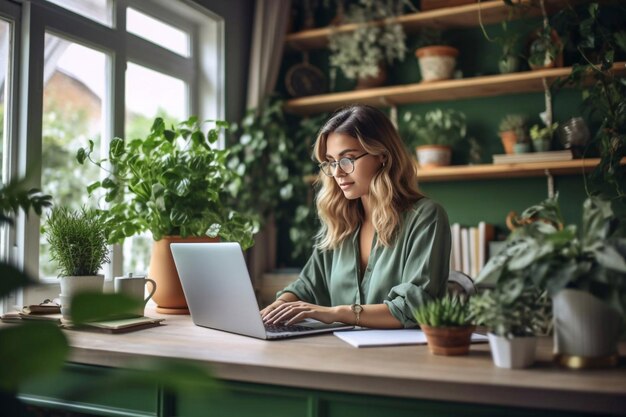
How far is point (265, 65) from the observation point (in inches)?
141

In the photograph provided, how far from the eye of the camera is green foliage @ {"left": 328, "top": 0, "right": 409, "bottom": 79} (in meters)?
3.39

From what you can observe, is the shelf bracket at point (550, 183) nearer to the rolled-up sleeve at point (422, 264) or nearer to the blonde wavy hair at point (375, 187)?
the blonde wavy hair at point (375, 187)

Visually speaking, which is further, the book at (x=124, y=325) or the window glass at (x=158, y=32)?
the window glass at (x=158, y=32)

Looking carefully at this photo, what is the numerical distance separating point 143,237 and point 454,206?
1.75m

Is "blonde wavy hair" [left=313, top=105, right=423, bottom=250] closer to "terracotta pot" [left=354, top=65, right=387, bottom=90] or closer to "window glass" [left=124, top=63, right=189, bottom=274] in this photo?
"window glass" [left=124, top=63, right=189, bottom=274]

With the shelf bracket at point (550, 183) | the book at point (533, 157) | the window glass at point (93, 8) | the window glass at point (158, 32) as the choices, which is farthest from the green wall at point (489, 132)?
the window glass at point (93, 8)

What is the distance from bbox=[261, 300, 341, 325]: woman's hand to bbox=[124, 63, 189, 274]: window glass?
1.45m

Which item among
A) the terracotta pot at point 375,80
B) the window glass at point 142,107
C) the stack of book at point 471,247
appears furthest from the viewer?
the terracotta pot at point 375,80

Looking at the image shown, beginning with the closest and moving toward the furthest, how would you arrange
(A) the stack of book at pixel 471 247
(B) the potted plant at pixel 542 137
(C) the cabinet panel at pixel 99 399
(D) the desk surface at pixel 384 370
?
(D) the desk surface at pixel 384 370
(C) the cabinet panel at pixel 99 399
(B) the potted plant at pixel 542 137
(A) the stack of book at pixel 471 247

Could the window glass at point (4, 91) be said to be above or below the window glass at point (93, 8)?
below

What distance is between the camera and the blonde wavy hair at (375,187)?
1.93 meters

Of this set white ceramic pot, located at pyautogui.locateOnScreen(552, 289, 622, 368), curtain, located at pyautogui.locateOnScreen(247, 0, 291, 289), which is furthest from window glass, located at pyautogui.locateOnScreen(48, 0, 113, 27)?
white ceramic pot, located at pyautogui.locateOnScreen(552, 289, 622, 368)

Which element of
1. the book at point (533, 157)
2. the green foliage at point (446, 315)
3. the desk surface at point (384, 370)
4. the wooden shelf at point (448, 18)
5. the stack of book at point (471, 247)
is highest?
the wooden shelf at point (448, 18)

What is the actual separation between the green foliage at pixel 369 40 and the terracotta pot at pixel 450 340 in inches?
95.8
